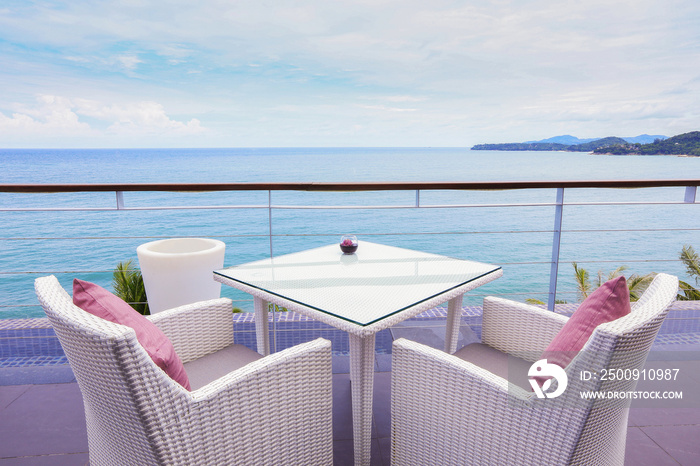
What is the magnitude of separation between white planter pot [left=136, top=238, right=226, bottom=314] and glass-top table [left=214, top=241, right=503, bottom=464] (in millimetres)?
492

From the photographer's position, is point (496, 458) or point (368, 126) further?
point (368, 126)

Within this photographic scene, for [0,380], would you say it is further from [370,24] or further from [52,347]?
[370,24]

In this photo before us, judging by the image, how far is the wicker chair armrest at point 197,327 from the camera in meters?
1.40

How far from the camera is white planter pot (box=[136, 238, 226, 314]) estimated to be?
2.06m

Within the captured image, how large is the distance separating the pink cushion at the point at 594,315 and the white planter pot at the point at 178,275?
1593mm

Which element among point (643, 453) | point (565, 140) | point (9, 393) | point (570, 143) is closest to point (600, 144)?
point (570, 143)

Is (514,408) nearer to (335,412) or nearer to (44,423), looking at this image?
(335,412)

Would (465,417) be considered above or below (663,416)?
above

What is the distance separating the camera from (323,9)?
24094 millimetres

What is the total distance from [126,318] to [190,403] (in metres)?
0.24

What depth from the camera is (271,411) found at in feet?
3.49

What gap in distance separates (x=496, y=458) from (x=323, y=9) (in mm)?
26864

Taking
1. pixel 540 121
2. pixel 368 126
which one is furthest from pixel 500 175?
pixel 368 126

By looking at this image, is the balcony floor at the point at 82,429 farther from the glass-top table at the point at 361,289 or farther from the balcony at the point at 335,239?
the glass-top table at the point at 361,289
